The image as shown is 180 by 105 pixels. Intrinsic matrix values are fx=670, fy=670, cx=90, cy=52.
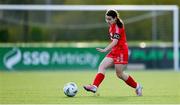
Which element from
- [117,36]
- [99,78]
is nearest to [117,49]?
[117,36]

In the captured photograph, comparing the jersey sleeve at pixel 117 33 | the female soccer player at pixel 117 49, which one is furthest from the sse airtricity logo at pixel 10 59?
the jersey sleeve at pixel 117 33

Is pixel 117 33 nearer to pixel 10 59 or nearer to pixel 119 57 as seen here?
pixel 119 57

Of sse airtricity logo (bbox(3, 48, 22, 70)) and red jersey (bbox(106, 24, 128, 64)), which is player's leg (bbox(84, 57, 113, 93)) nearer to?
red jersey (bbox(106, 24, 128, 64))

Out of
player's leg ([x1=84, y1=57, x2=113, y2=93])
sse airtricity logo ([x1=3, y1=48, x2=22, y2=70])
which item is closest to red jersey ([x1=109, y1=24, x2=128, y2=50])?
player's leg ([x1=84, y1=57, x2=113, y2=93])

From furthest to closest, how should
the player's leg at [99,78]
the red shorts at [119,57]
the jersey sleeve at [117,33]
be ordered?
the red shorts at [119,57]
the jersey sleeve at [117,33]
the player's leg at [99,78]

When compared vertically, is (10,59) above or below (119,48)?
below

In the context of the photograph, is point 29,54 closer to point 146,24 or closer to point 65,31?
point 65,31

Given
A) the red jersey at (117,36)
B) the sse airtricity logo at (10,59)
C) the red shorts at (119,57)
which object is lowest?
the sse airtricity logo at (10,59)

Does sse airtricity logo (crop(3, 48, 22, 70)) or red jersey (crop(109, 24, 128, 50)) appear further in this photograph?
sse airtricity logo (crop(3, 48, 22, 70))

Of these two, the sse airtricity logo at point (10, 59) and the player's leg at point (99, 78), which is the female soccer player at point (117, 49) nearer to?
the player's leg at point (99, 78)

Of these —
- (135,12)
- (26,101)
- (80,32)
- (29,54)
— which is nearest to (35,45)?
(29,54)

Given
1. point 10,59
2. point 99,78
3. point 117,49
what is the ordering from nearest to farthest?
point 99,78, point 117,49, point 10,59

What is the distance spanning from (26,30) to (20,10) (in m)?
0.89

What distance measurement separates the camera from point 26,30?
1131 inches
